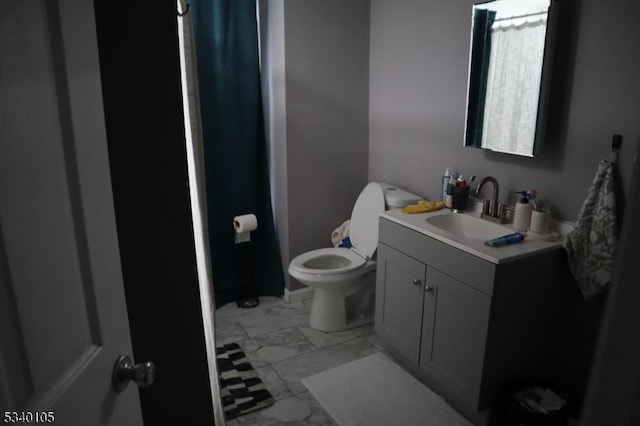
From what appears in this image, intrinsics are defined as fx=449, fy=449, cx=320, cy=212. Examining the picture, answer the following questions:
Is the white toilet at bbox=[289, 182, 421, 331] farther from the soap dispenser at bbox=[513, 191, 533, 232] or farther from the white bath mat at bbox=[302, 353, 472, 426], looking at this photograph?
the soap dispenser at bbox=[513, 191, 533, 232]

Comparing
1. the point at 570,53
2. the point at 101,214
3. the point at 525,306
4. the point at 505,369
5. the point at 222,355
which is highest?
the point at 570,53

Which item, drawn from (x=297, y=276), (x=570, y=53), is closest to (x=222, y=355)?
(x=297, y=276)

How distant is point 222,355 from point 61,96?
7.14ft

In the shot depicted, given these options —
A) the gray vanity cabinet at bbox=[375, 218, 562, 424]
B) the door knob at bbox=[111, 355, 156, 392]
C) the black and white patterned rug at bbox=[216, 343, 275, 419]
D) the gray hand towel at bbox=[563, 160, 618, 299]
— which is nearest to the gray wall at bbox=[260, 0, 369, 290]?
the black and white patterned rug at bbox=[216, 343, 275, 419]

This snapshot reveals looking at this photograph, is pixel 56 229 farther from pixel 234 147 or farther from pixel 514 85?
pixel 234 147

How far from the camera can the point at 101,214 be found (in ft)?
2.84

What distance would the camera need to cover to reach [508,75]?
217 cm

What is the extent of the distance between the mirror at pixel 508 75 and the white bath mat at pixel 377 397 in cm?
130

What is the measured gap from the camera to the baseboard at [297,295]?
3.32m

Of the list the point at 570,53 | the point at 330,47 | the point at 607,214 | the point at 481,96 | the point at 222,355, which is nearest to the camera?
the point at 607,214

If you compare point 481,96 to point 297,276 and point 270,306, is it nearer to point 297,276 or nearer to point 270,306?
point 297,276

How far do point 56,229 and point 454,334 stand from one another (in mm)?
1786

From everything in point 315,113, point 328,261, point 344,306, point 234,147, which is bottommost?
point 344,306

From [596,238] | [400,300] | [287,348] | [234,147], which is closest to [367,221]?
[400,300]
